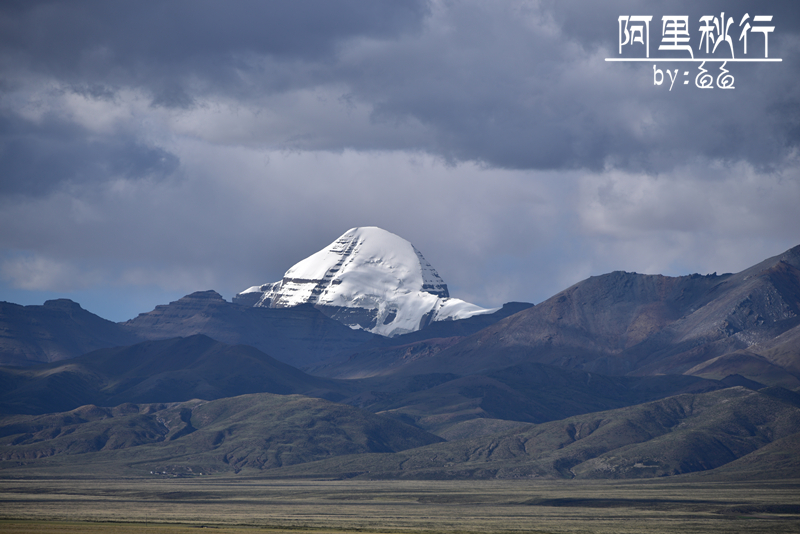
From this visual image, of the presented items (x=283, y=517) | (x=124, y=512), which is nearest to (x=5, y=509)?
(x=124, y=512)

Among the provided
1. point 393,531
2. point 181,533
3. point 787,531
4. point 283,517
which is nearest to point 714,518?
point 787,531

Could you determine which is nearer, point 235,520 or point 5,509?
point 235,520

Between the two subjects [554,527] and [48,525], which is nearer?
[48,525]

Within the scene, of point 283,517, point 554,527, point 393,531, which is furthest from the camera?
Answer: point 283,517

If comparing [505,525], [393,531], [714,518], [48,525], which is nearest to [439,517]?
[505,525]

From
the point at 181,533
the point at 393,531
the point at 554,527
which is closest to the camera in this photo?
the point at 181,533

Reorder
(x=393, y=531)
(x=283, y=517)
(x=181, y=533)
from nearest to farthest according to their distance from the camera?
(x=181, y=533) < (x=393, y=531) < (x=283, y=517)

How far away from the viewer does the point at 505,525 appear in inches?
6334

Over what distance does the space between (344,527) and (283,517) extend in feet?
79.8

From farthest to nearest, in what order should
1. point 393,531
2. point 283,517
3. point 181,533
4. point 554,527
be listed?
point 283,517, point 554,527, point 393,531, point 181,533

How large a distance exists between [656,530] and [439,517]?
137 feet

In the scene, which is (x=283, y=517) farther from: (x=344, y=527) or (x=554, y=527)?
(x=554, y=527)

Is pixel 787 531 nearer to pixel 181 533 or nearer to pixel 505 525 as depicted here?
pixel 505 525

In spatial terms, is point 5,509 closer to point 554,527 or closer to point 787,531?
point 554,527
